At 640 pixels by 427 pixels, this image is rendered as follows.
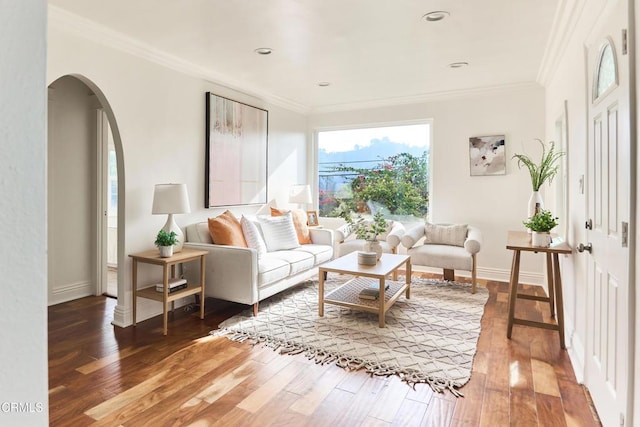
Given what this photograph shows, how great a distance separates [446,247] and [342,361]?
2.47 metres

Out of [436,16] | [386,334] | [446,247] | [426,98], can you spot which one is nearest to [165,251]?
[386,334]

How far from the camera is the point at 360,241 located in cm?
497

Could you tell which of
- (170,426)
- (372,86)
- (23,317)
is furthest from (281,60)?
(23,317)

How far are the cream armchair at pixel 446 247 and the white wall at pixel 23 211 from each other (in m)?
4.21

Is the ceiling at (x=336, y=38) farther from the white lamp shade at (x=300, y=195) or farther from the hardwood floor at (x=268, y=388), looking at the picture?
the hardwood floor at (x=268, y=388)

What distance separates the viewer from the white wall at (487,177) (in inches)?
186

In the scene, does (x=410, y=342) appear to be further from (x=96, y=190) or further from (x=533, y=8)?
(x=96, y=190)

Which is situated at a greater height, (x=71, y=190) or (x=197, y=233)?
(x=71, y=190)

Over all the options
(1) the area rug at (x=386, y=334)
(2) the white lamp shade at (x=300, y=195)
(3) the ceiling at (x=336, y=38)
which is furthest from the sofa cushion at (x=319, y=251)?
(3) the ceiling at (x=336, y=38)

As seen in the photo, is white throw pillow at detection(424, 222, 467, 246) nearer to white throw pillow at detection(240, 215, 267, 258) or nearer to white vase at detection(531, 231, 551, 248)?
white vase at detection(531, 231, 551, 248)

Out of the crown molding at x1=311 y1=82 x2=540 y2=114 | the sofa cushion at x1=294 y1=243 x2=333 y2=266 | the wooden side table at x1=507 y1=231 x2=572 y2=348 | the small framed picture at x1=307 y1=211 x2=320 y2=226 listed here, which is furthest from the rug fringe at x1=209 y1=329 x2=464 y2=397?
the crown molding at x1=311 y1=82 x2=540 y2=114

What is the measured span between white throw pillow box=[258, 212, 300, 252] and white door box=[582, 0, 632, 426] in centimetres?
300

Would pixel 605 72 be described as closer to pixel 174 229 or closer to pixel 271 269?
pixel 271 269

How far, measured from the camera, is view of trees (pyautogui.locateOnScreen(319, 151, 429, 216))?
5.45 meters
